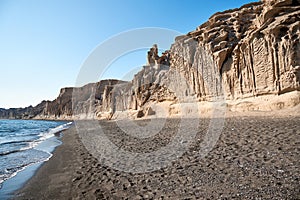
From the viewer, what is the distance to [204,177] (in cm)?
451

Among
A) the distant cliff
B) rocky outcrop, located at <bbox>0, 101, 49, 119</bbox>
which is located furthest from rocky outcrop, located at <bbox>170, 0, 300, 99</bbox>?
rocky outcrop, located at <bbox>0, 101, 49, 119</bbox>

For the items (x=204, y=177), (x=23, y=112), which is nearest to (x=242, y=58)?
(x=204, y=177)

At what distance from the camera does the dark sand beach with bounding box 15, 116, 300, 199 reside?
3742 millimetres

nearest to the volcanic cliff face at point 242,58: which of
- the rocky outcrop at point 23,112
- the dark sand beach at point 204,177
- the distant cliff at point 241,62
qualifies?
the distant cliff at point 241,62

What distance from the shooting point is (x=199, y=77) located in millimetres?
21000

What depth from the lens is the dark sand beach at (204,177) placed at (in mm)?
3742

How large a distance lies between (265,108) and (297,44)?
4.70m

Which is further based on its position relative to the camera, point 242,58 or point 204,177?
point 242,58

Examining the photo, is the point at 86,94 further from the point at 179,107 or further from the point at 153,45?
the point at 179,107

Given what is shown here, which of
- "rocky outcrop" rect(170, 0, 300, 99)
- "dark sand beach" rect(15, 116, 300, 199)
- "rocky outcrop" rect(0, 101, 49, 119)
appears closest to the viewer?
"dark sand beach" rect(15, 116, 300, 199)

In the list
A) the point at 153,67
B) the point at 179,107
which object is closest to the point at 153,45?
the point at 153,67

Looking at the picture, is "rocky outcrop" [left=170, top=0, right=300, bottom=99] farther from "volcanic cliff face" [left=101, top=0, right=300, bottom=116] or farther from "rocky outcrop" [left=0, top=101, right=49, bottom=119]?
"rocky outcrop" [left=0, top=101, right=49, bottom=119]

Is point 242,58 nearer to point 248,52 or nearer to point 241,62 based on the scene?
point 241,62

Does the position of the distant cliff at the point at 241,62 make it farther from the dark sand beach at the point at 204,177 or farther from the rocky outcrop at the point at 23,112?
the rocky outcrop at the point at 23,112
